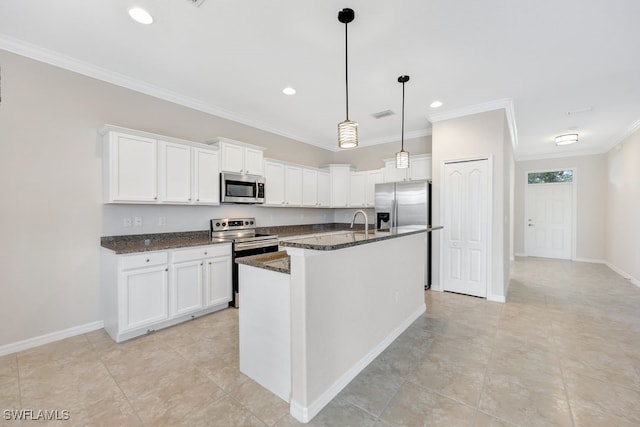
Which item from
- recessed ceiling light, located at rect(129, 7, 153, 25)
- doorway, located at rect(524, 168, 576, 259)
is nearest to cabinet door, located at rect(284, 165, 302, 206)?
recessed ceiling light, located at rect(129, 7, 153, 25)

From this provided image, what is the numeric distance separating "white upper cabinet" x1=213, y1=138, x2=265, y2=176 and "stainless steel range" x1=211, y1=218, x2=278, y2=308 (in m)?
0.80

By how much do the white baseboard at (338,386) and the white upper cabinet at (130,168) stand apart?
8.82 ft

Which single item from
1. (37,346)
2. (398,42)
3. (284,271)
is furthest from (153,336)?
(398,42)

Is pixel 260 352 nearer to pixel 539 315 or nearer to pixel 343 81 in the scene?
pixel 343 81

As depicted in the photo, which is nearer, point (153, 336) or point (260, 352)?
point (260, 352)

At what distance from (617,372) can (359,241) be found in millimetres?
2470

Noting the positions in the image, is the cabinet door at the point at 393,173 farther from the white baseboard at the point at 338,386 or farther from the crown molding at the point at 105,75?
the white baseboard at the point at 338,386

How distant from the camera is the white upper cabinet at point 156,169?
9.48 feet

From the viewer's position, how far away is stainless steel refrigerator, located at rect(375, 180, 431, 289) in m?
4.43

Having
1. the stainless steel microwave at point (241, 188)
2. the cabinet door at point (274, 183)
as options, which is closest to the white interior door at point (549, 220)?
the cabinet door at point (274, 183)

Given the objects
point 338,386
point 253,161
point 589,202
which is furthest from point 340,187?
point 589,202

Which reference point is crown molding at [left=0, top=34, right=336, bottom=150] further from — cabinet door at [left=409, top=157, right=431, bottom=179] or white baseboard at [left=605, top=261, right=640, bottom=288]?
white baseboard at [left=605, top=261, right=640, bottom=288]

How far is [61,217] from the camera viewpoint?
277cm

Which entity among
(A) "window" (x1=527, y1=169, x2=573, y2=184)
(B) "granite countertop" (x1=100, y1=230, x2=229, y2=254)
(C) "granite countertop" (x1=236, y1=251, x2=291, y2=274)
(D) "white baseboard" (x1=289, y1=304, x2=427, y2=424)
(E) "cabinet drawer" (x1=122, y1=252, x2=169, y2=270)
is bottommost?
(D) "white baseboard" (x1=289, y1=304, x2=427, y2=424)
